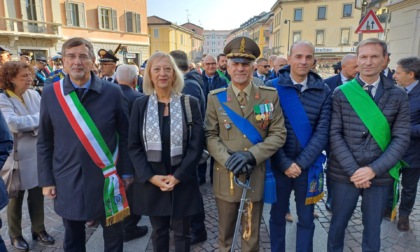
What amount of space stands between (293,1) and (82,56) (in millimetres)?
48183

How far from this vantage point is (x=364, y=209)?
263 centimetres

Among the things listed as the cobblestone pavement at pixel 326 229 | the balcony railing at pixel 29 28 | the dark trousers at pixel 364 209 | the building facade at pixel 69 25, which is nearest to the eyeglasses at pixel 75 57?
the cobblestone pavement at pixel 326 229

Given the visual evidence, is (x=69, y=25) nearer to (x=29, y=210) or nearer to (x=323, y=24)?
(x=29, y=210)

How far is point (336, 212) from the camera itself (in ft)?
8.84

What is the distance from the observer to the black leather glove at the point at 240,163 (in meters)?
2.29

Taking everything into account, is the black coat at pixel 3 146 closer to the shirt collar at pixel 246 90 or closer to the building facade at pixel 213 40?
the shirt collar at pixel 246 90

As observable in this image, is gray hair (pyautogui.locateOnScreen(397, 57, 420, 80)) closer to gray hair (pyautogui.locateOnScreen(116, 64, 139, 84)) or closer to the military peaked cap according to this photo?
the military peaked cap

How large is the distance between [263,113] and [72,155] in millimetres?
1671

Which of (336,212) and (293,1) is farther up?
(293,1)

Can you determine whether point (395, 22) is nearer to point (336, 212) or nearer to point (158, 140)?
point (336, 212)

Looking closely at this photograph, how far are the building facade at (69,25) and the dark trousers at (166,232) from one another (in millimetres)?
14101

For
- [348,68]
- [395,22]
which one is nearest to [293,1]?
[395,22]

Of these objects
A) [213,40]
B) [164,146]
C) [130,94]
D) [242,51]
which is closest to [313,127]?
[242,51]

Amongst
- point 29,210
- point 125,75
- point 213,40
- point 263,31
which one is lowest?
point 29,210
